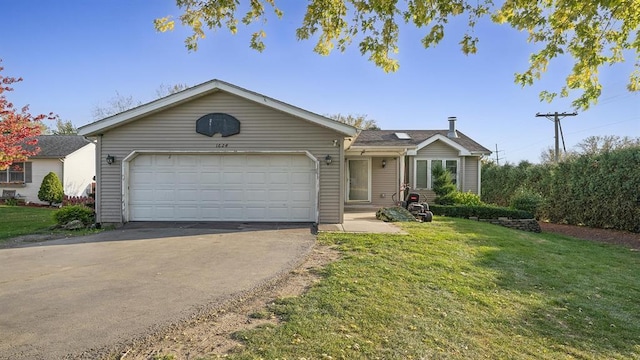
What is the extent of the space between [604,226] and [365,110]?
28.1 metres

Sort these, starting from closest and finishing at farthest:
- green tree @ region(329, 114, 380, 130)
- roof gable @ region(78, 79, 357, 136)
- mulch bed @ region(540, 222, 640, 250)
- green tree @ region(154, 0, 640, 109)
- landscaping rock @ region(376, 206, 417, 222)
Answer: green tree @ region(154, 0, 640, 109), roof gable @ region(78, 79, 357, 136), mulch bed @ region(540, 222, 640, 250), landscaping rock @ region(376, 206, 417, 222), green tree @ region(329, 114, 380, 130)

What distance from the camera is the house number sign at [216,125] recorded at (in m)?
10.5

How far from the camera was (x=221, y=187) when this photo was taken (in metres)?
10.8

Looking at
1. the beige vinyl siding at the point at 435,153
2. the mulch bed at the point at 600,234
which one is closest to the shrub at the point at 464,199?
the beige vinyl siding at the point at 435,153

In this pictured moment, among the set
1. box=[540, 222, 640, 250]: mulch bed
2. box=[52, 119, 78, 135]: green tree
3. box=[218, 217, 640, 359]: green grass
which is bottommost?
box=[540, 222, 640, 250]: mulch bed

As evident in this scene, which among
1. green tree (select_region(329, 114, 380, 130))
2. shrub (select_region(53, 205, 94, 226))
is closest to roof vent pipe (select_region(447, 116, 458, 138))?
green tree (select_region(329, 114, 380, 130))

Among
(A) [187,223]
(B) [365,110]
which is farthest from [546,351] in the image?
(B) [365,110]

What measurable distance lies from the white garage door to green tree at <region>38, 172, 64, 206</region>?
11821mm

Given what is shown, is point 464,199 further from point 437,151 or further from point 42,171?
point 42,171

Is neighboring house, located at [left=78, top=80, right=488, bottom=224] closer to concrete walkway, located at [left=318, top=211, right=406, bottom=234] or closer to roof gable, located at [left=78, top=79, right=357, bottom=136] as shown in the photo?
roof gable, located at [left=78, top=79, right=357, bottom=136]

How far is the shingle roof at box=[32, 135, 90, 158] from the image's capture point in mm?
19908

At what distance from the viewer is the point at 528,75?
6.14 meters

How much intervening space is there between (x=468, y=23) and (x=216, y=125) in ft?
24.0

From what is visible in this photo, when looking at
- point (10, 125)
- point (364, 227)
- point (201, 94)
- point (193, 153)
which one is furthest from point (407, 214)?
point (10, 125)
